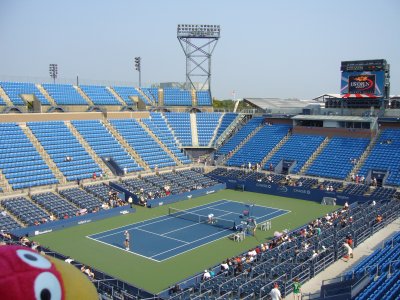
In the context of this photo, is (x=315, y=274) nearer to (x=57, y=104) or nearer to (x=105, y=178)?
(x=105, y=178)

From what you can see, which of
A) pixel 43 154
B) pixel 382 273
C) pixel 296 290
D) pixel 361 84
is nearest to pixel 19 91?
pixel 43 154

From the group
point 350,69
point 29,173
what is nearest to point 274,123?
point 350,69

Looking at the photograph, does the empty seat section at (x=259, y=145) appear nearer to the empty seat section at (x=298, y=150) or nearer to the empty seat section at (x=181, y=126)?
the empty seat section at (x=298, y=150)

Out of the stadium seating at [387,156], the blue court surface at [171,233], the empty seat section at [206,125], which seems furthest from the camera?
the empty seat section at [206,125]

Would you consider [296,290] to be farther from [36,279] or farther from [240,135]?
[240,135]

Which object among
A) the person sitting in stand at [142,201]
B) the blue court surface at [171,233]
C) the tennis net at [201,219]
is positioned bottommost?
the blue court surface at [171,233]

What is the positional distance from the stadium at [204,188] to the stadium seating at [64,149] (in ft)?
0.50

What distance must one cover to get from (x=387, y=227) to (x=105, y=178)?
2377 centimetres

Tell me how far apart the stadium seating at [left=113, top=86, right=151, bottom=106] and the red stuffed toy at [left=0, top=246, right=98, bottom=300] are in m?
52.0

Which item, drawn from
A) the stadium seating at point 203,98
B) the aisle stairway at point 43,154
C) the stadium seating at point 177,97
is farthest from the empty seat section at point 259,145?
the aisle stairway at point 43,154

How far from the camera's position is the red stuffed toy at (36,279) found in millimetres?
4508

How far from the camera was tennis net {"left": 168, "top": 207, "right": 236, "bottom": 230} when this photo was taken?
29672 millimetres

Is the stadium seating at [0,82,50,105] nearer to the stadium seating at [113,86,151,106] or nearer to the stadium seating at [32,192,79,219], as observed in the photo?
the stadium seating at [113,86,151,106]

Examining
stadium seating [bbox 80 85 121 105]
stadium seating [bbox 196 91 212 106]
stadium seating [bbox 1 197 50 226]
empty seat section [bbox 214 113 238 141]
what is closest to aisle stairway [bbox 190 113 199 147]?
empty seat section [bbox 214 113 238 141]
